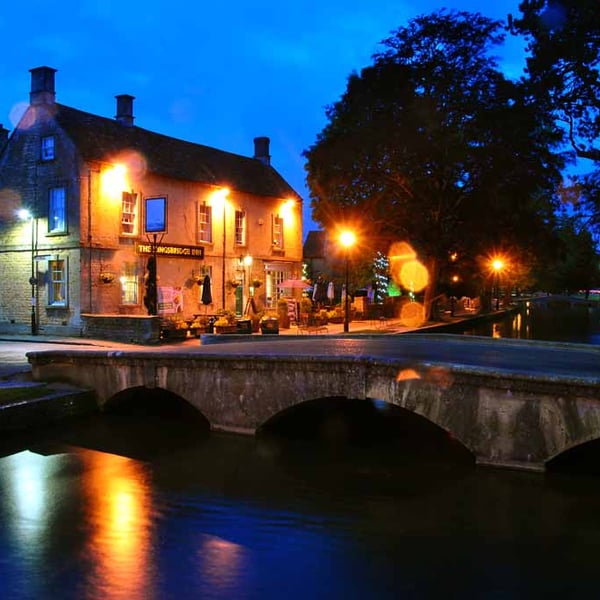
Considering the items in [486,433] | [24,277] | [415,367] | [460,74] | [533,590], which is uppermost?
[460,74]

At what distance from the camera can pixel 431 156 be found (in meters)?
31.7

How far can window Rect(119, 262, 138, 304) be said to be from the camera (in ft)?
92.3

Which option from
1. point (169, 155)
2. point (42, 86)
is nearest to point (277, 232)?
point (169, 155)

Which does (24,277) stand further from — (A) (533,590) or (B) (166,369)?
(A) (533,590)

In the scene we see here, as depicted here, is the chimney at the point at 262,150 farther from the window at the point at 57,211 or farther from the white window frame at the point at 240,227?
the window at the point at 57,211

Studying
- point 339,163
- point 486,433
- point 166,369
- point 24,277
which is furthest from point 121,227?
point 486,433

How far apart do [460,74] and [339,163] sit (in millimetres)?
7462

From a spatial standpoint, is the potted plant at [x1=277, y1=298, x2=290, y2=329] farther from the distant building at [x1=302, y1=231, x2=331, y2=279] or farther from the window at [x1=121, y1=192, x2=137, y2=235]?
the distant building at [x1=302, y1=231, x2=331, y2=279]

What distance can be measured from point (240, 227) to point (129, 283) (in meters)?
8.26

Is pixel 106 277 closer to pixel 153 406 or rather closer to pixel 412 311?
pixel 153 406

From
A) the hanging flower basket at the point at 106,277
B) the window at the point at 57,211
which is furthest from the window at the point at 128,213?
the window at the point at 57,211

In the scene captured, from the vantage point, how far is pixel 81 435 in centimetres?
1420

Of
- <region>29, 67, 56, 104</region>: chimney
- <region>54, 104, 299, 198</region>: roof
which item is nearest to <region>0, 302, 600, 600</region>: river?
<region>54, 104, 299, 198</region>: roof

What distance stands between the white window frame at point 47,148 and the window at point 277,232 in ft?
43.7
